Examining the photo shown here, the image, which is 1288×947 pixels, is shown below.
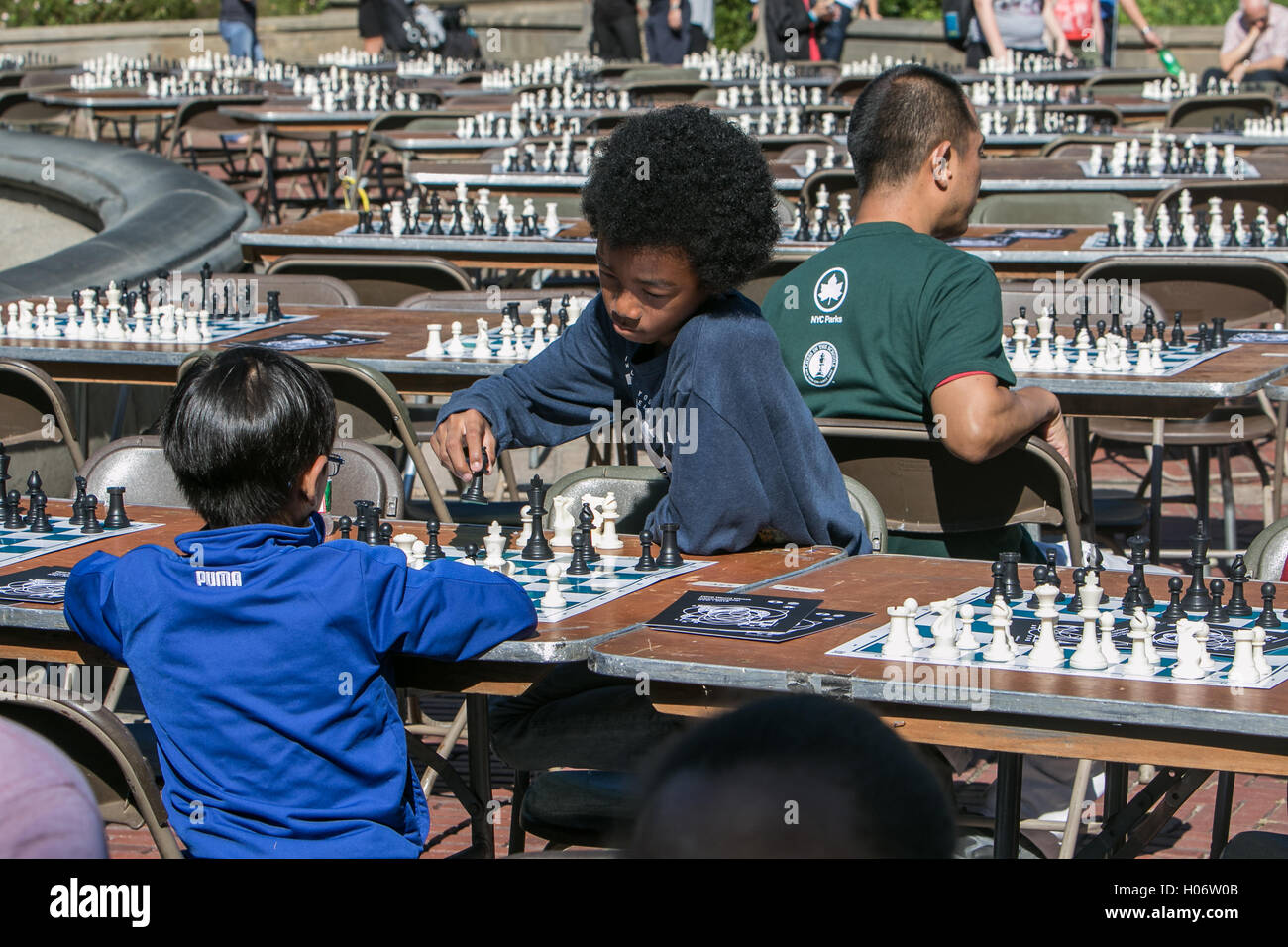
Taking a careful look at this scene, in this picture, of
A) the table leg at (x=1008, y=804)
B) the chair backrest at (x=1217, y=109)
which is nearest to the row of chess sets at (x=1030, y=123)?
the chair backrest at (x=1217, y=109)

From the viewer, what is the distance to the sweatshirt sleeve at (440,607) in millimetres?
2791

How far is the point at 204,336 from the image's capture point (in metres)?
5.90

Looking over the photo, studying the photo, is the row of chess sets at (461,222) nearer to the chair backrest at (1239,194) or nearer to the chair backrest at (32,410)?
the chair backrest at (32,410)

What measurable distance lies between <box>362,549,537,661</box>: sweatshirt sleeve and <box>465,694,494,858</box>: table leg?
566 mm

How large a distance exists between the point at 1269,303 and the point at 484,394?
3.81 metres

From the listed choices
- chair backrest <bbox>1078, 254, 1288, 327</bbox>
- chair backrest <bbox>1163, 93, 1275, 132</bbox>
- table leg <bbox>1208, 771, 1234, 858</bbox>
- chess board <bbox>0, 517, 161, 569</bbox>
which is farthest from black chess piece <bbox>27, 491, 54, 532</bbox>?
chair backrest <bbox>1163, 93, 1275, 132</bbox>

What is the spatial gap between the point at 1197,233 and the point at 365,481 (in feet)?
13.4

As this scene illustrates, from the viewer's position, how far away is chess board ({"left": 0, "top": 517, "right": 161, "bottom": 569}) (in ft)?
11.8

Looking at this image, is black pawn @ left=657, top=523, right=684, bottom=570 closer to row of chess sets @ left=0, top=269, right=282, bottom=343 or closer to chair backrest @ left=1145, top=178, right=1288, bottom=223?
row of chess sets @ left=0, top=269, right=282, bottom=343

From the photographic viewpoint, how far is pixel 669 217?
335 cm

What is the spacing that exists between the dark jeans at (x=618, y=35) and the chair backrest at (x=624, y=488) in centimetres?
1577

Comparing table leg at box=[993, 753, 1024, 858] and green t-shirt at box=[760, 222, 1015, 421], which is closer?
table leg at box=[993, 753, 1024, 858]
